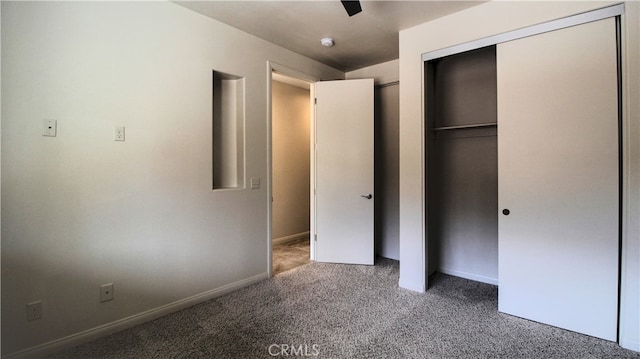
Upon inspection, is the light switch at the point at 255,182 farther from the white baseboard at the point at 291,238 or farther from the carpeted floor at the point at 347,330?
the white baseboard at the point at 291,238

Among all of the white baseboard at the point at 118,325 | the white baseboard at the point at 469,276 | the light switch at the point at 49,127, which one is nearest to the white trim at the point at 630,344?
the white baseboard at the point at 469,276

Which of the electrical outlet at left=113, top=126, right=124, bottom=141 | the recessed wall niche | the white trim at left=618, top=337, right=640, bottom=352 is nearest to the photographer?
the white trim at left=618, top=337, right=640, bottom=352

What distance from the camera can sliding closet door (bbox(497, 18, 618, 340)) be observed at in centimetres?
192

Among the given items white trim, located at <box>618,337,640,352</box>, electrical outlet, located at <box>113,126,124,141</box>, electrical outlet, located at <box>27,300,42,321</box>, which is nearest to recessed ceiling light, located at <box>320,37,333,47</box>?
electrical outlet, located at <box>113,126,124,141</box>

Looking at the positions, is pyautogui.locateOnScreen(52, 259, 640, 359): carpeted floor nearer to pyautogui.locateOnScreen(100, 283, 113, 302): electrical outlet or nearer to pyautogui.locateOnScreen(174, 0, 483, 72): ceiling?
pyautogui.locateOnScreen(100, 283, 113, 302): electrical outlet

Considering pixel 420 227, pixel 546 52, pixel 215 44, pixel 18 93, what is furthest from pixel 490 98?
pixel 18 93

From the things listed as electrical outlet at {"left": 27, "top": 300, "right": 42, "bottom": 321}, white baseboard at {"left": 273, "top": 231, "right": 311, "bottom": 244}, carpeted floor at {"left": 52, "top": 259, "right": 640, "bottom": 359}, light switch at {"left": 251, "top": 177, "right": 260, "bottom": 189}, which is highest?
light switch at {"left": 251, "top": 177, "right": 260, "bottom": 189}

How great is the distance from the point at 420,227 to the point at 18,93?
309cm

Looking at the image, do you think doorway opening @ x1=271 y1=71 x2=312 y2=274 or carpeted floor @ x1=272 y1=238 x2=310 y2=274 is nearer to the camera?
carpeted floor @ x1=272 y1=238 x2=310 y2=274

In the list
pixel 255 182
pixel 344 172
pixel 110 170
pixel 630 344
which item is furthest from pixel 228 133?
pixel 630 344

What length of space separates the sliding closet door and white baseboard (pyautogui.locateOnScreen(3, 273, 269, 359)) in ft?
8.08

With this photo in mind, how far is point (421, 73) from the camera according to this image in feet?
8.80

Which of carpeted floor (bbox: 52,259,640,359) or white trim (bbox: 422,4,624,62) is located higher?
white trim (bbox: 422,4,624,62)

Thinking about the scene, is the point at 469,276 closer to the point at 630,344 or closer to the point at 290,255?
the point at 630,344
